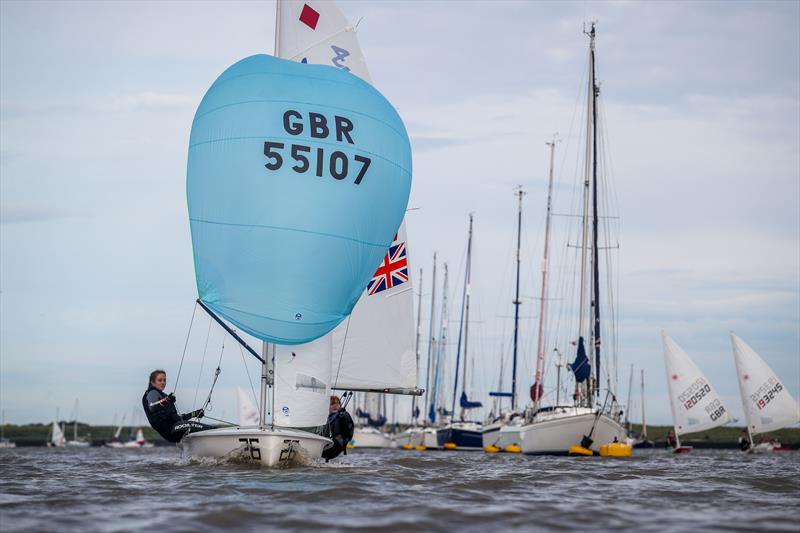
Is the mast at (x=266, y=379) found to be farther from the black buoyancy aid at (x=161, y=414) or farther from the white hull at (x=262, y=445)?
the black buoyancy aid at (x=161, y=414)

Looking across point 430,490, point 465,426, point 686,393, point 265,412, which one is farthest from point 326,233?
point 465,426

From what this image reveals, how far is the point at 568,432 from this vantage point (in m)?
30.8

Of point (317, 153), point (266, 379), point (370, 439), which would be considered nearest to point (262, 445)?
point (266, 379)

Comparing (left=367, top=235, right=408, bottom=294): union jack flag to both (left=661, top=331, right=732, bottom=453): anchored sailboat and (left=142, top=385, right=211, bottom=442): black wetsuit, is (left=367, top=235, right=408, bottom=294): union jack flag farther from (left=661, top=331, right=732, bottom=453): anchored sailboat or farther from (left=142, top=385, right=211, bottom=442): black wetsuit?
(left=661, top=331, right=732, bottom=453): anchored sailboat

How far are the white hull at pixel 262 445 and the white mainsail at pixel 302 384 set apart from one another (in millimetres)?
276

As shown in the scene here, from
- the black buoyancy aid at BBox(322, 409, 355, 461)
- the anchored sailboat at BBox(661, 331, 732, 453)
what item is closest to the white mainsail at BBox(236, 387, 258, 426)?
the anchored sailboat at BBox(661, 331, 732, 453)

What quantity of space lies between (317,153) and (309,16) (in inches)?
224

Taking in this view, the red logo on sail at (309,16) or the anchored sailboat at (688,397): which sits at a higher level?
the red logo on sail at (309,16)

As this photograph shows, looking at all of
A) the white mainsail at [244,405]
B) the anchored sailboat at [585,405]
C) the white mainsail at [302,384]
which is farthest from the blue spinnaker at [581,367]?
the white mainsail at [244,405]

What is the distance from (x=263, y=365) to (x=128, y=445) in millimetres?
71341

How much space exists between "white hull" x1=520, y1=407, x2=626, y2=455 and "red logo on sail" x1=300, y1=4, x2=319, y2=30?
1654 cm

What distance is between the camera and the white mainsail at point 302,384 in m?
15.1

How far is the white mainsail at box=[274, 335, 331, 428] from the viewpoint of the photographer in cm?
1511

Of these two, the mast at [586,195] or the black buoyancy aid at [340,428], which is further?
the mast at [586,195]
